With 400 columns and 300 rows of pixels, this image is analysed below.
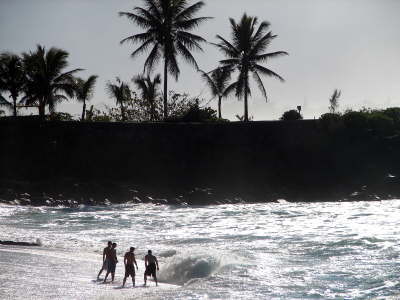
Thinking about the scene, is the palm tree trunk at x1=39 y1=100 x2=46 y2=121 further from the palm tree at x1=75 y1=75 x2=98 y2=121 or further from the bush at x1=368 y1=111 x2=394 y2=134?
the bush at x1=368 y1=111 x2=394 y2=134

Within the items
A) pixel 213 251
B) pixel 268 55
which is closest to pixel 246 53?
pixel 268 55

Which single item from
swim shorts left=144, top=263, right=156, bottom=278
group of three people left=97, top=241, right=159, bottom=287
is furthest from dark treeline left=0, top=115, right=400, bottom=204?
swim shorts left=144, top=263, right=156, bottom=278

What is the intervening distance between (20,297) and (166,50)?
31.8 m

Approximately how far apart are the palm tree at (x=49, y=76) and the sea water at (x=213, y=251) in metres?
12.7

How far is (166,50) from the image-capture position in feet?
147

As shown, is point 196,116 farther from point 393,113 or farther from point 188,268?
point 188,268

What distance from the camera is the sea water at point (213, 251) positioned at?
16188 millimetres

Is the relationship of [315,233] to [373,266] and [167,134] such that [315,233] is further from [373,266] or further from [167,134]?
[167,134]

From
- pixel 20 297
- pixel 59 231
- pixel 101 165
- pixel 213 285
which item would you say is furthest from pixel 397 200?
pixel 20 297

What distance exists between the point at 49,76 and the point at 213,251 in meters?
27.8

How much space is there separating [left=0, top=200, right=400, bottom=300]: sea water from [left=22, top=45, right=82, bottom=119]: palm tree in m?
12.7

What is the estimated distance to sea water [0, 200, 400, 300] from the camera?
53.1 ft

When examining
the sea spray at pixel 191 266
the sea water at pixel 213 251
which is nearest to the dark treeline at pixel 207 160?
the sea water at pixel 213 251

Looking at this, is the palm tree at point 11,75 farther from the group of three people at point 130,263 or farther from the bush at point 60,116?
the group of three people at point 130,263
